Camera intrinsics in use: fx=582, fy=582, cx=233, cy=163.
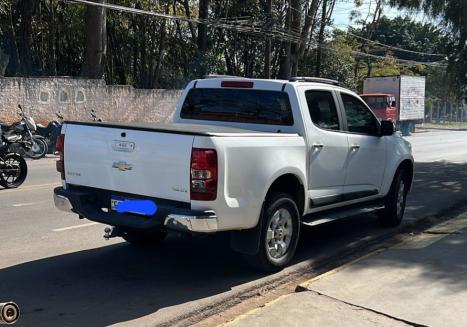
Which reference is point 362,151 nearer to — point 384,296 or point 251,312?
point 384,296

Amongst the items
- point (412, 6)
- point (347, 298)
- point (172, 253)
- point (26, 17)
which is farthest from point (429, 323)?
point (26, 17)

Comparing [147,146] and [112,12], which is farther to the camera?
[112,12]

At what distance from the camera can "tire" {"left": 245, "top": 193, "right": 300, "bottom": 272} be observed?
5605 mm

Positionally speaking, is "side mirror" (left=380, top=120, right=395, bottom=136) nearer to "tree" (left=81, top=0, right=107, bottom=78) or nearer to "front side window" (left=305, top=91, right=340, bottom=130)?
"front side window" (left=305, top=91, right=340, bottom=130)

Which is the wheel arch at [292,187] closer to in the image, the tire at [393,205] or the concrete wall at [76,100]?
the tire at [393,205]

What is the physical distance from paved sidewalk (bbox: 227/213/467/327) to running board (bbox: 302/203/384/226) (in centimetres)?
60

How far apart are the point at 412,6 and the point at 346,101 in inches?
451

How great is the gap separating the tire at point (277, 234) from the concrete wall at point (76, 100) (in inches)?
684

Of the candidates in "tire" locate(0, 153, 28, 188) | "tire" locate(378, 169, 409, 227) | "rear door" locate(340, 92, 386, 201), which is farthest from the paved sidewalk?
"tire" locate(0, 153, 28, 188)

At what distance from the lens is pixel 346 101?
7.20 meters

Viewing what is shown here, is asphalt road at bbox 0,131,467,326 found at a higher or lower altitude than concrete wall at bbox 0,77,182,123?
lower

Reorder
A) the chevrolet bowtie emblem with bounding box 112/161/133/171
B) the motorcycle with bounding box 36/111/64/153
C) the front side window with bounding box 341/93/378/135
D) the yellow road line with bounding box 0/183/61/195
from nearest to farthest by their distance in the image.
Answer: the chevrolet bowtie emblem with bounding box 112/161/133/171
the front side window with bounding box 341/93/378/135
the yellow road line with bounding box 0/183/61/195
the motorcycle with bounding box 36/111/64/153

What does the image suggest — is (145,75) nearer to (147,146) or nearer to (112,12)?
(112,12)

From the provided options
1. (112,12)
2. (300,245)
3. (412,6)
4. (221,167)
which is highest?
(112,12)
